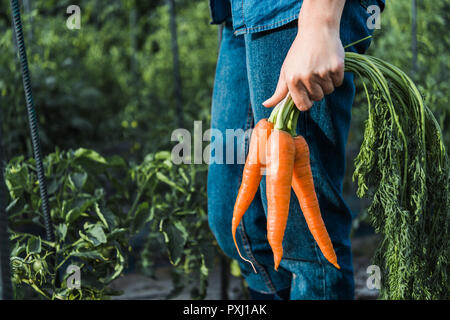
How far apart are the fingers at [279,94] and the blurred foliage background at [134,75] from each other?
87 cm

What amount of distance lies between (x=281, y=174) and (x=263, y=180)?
0.13m

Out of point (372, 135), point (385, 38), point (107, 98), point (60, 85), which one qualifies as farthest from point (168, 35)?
point (372, 135)

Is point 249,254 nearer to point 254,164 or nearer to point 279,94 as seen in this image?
point 254,164

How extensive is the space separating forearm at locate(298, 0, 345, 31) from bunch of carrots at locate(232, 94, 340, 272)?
17cm

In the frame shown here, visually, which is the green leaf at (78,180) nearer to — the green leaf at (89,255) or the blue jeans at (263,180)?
the green leaf at (89,255)

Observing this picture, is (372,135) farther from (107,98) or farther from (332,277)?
(107,98)

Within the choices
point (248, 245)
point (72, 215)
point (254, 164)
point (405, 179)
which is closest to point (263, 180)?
point (254, 164)

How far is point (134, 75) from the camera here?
11.1 feet

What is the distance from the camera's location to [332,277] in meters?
1.25

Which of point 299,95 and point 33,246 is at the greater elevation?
point 299,95

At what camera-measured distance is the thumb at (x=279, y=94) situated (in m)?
1.07

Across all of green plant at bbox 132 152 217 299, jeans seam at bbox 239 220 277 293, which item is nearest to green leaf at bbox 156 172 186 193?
green plant at bbox 132 152 217 299

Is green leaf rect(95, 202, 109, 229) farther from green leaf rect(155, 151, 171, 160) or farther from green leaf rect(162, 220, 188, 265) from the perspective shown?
green leaf rect(155, 151, 171, 160)

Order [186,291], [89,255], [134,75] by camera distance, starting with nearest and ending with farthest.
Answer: [89,255]
[186,291]
[134,75]
